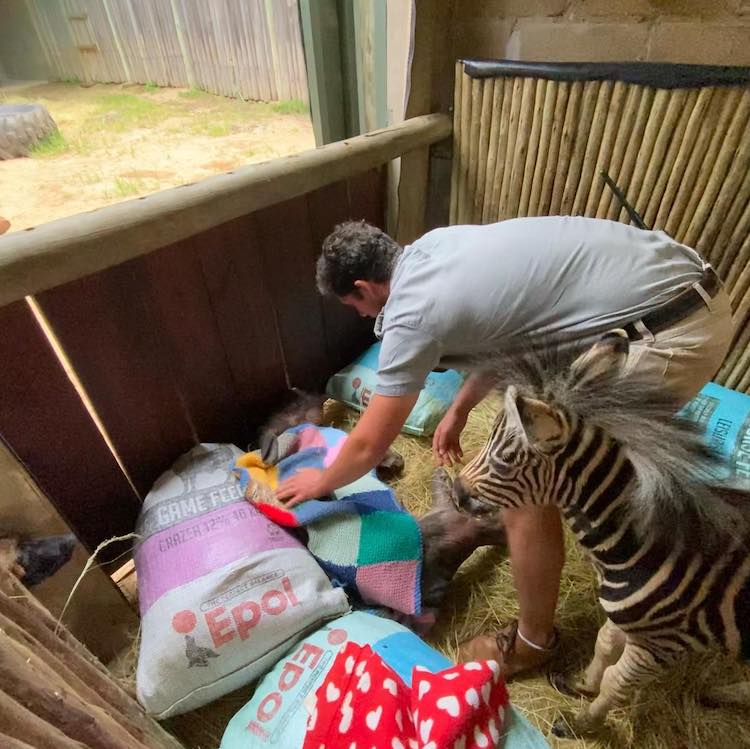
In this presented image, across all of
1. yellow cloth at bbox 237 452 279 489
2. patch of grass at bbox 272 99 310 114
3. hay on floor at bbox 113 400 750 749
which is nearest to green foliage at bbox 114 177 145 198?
patch of grass at bbox 272 99 310 114

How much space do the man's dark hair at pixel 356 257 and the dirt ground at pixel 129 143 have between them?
1264 millimetres

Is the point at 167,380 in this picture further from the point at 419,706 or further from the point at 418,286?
the point at 419,706

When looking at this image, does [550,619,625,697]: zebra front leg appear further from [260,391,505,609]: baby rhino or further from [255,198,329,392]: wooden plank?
[255,198,329,392]: wooden plank

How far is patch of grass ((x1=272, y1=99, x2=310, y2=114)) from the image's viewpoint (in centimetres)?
327

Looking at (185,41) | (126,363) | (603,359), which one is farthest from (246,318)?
(185,41)

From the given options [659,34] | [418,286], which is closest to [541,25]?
[659,34]

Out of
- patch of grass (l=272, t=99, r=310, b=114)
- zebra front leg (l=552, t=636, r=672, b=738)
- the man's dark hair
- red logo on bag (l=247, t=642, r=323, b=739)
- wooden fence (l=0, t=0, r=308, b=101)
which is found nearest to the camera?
zebra front leg (l=552, t=636, r=672, b=738)

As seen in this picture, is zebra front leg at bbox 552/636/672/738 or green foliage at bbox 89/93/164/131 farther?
green foliage at bbox 89/93/164/131

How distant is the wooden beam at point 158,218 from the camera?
1203mm

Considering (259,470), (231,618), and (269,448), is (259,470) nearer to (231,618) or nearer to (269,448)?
(269,448)

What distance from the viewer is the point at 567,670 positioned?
4.66 ft

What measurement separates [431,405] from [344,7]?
2.06 metres

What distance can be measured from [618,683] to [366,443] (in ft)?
2.79

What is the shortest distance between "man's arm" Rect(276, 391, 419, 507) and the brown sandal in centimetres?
63
